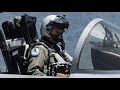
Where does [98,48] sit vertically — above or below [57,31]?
below

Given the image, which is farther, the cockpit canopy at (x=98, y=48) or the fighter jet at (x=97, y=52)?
the cockpit canopy at (x=98, y=48)

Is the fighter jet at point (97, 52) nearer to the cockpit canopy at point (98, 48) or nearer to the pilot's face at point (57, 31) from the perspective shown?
A: the cockpit canopy at point (98, 48)

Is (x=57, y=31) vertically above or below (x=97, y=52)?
above

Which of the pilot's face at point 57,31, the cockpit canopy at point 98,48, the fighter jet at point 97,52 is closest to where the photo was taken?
the fighter jet at point 97,52

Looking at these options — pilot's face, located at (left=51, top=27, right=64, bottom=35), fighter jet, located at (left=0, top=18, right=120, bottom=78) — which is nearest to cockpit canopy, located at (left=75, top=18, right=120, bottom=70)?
fighter jet, located at (left=0, top=18, right=120, bottom=78)

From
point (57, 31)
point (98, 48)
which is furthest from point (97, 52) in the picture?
point (57, 31)

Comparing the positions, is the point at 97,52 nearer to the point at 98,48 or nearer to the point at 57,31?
the point at 98,48

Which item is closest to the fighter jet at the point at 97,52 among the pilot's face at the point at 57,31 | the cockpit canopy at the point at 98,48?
the cockpit canopy at the point at 98,48

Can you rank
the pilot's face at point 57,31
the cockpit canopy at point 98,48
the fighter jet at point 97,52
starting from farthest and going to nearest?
the pilot's face at point 57,31, the cockpit canopy at point 98,48, the fighter jet at point 97,52

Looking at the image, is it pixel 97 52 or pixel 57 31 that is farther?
pixel 57 31

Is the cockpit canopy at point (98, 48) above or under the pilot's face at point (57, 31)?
under
